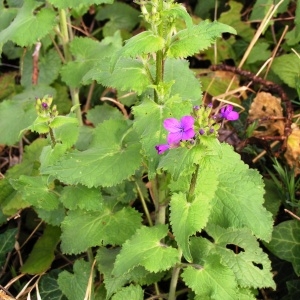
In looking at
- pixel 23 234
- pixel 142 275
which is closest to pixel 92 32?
pixel 23 234

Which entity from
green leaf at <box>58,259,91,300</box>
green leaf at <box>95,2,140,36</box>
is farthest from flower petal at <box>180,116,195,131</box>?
green leaf at <box>95,2,140,36</box>

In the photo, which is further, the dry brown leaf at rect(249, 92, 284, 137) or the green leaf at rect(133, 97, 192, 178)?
the dry brown leaf at rect(249, 92, 284, 137)

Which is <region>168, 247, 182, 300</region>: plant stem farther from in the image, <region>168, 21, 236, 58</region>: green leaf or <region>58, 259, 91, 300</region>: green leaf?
<region>168, 21, 236, 58</region>: green leaf

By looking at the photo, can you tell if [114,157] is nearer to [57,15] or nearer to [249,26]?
[57,15]

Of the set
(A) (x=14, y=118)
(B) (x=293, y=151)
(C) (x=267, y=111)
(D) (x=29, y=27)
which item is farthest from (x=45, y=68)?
(B) (x=293, y=151)

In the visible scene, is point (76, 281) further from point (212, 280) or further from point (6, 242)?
point (212, 280)

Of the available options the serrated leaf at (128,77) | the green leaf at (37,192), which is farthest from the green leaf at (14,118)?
the serrated leaf at (128,77)

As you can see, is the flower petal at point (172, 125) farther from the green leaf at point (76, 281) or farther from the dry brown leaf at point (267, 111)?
the dry brown leaf at point (267, 111)
